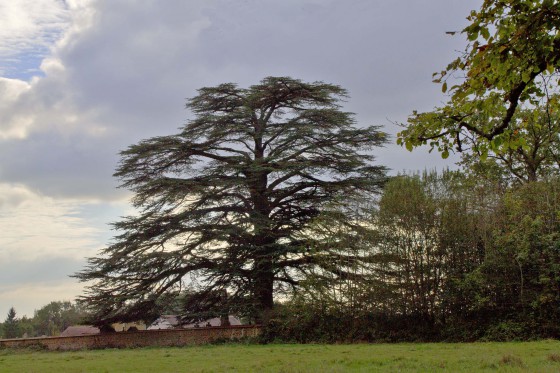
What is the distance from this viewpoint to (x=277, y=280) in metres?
25.8

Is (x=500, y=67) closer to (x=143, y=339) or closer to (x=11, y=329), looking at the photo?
(x=143, y=339)

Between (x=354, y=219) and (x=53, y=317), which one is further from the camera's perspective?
(x=53, y=317)

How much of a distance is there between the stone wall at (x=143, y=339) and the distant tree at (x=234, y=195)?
1.40 m

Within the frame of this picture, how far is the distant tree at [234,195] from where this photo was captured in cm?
2516

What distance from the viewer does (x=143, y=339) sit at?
79.0 feet

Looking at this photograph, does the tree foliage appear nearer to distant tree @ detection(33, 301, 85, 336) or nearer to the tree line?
the tree line

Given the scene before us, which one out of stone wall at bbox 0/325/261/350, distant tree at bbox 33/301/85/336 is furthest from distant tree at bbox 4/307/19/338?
stone wall at bbox 0/325/261/350

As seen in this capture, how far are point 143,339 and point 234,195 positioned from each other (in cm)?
814

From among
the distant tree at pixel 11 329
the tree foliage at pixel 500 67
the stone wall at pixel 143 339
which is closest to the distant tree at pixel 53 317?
the distant tree at pixel 11 329

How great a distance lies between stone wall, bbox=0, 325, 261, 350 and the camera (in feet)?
74.0

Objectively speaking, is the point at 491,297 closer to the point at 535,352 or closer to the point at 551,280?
the point at 551,280

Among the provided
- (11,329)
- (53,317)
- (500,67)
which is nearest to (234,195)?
(500,67)

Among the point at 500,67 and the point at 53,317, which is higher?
the point at 500,67

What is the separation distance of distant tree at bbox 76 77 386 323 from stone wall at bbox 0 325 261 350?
4.58 feet
